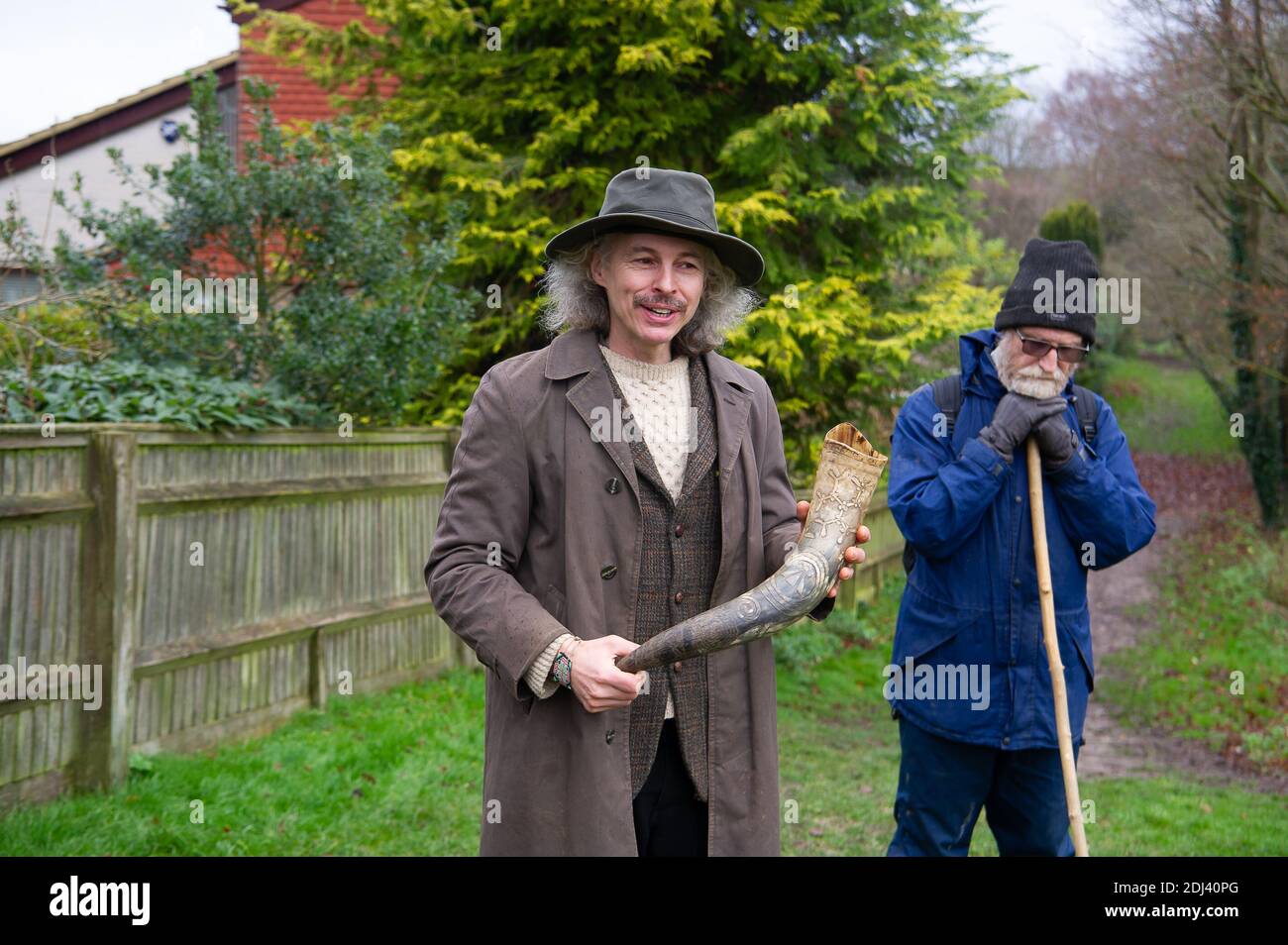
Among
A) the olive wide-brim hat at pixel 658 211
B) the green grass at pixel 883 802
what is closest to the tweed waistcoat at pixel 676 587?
the olive wide-brim hat at pixel 658 211

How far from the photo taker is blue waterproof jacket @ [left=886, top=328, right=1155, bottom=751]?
332cm

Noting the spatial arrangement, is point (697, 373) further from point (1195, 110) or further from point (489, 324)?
point (1195, 110)

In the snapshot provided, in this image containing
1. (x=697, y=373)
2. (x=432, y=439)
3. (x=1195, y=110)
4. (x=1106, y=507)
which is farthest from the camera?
(x=1195, y=110)

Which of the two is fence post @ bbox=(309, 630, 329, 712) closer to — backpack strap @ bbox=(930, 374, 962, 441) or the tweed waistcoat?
backpack strap @ bbox=(930, 374, 962, 441)

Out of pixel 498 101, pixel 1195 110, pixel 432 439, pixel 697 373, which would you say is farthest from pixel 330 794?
pixel 1195 110

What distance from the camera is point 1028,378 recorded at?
11.3ft

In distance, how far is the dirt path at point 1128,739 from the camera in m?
7.10

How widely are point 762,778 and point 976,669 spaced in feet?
3.62

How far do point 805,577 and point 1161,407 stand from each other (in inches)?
1209

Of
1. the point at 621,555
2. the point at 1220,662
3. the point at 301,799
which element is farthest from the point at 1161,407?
the point at 621,555

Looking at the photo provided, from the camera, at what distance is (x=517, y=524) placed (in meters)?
2.45

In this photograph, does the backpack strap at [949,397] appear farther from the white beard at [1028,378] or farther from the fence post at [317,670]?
the fence post at [317,670]

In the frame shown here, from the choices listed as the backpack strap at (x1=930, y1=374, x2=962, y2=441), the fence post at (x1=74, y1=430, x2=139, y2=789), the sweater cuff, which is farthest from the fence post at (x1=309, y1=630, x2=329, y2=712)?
the sweater cuff

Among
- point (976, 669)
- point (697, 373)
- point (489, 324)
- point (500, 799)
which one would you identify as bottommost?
point (500, 799)
